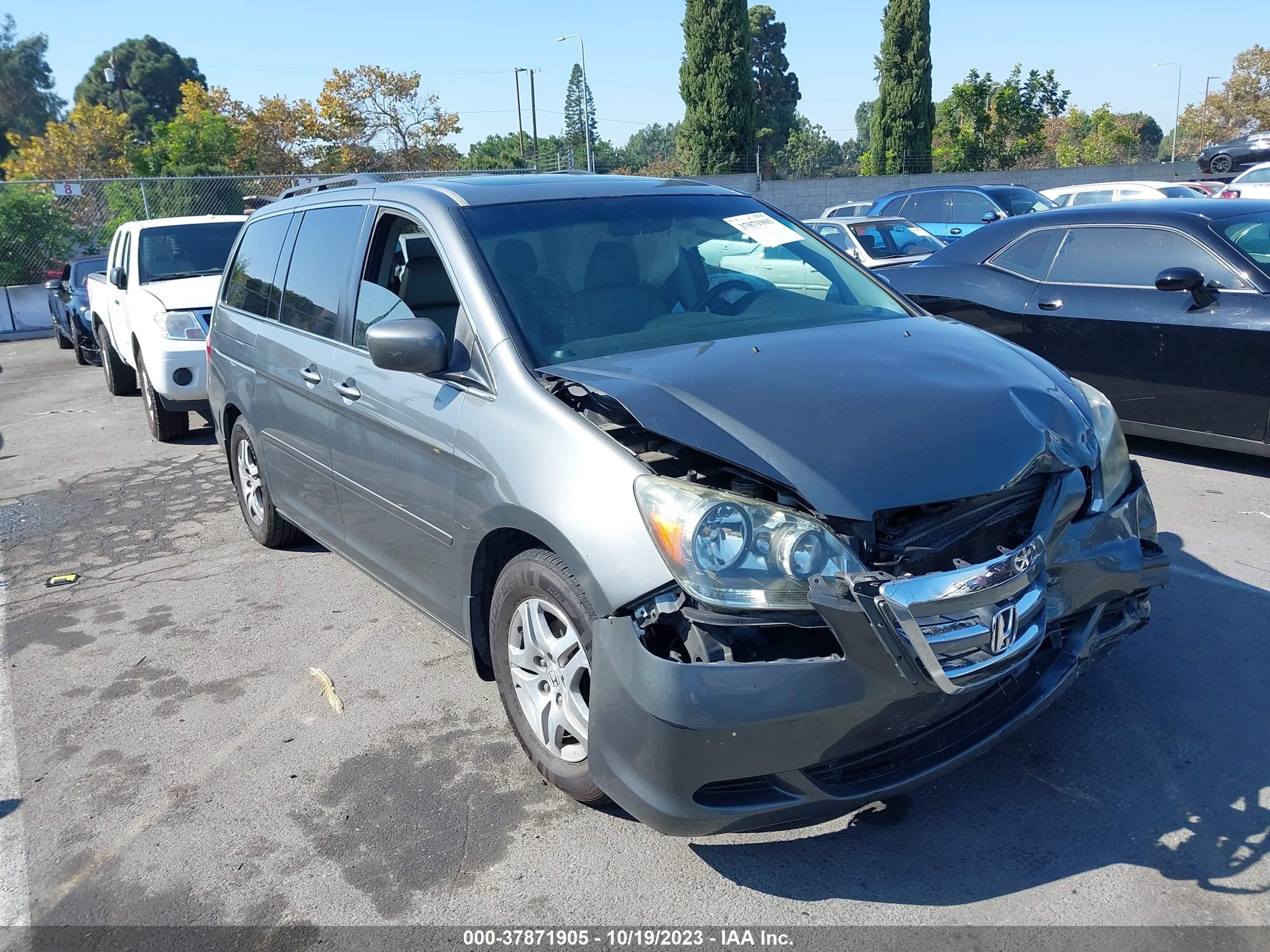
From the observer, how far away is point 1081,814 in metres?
2.98

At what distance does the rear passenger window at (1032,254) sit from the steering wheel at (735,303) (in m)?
3.92

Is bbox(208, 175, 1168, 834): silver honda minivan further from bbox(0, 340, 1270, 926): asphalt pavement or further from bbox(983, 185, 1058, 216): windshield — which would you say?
bbox(983, 185, 1058, 216): windshield

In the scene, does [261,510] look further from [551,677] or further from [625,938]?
[625,938]

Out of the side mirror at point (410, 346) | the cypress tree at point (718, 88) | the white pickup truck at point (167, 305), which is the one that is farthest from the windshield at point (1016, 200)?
the cypress tree at point (718, 88)

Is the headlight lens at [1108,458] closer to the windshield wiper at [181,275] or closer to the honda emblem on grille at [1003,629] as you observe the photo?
the honda emblem on grille at [1003,629]

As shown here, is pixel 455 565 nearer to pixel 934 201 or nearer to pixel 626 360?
pixel 626 360

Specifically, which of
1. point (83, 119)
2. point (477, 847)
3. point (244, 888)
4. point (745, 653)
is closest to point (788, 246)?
point (745, 653)

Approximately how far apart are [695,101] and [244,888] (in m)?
39.4

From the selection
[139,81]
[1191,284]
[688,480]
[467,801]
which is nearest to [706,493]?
[688,480]

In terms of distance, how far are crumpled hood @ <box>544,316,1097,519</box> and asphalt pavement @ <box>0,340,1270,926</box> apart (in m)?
1.02

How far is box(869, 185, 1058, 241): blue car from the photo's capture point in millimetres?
15758

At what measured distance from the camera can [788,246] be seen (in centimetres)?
432

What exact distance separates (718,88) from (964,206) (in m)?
24.3

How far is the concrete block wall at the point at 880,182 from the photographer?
32.3 meters
